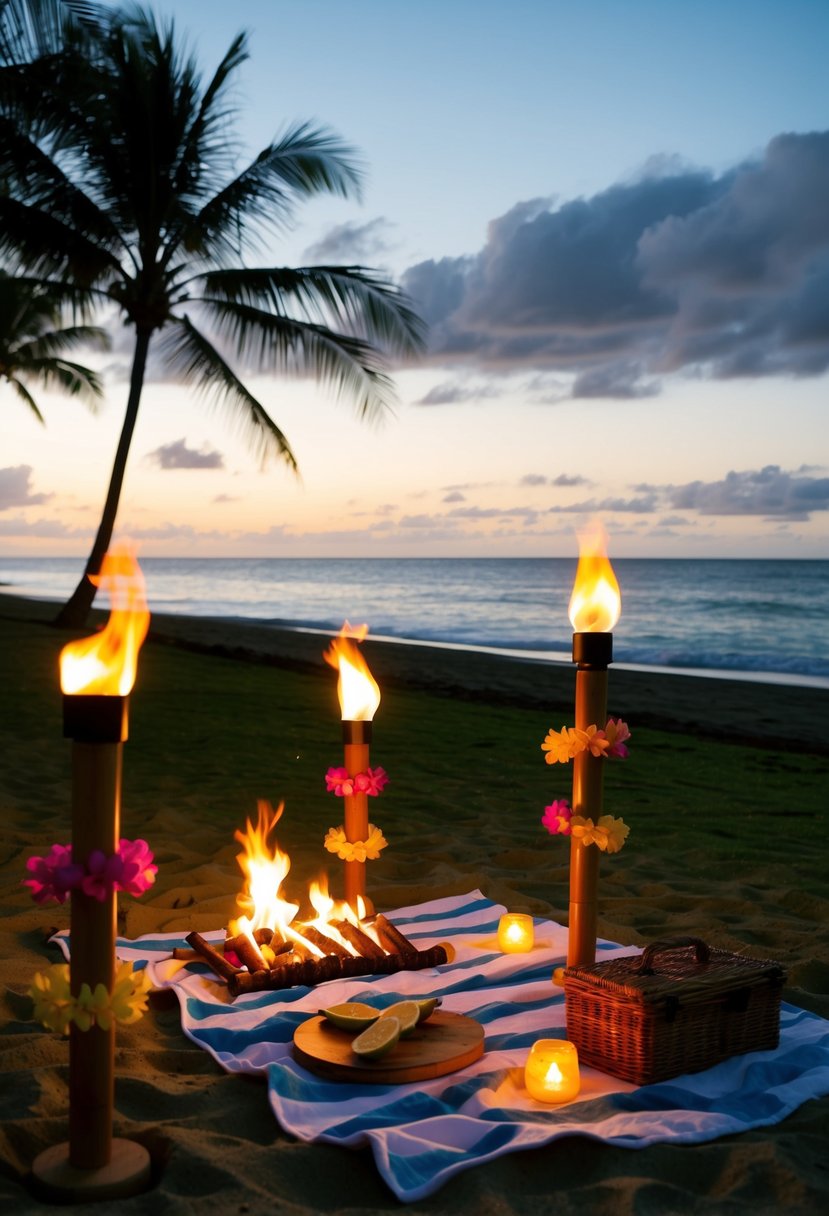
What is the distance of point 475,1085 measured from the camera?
271 centimetres

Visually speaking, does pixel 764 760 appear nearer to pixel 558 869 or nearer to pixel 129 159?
pixel 558 869

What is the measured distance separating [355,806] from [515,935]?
2.50 feet

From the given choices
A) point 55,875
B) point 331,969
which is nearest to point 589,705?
point 331,969

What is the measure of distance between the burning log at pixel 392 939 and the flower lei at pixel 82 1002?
1.59 meters

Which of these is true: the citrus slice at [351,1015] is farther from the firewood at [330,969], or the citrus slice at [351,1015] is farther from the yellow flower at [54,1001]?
the yellow flower at [54,1001]

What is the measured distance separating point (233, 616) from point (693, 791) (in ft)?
92.2

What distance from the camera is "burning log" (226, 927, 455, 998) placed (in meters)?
3.39

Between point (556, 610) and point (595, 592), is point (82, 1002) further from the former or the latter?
point (556, 610)

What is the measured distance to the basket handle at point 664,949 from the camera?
2.85 meters

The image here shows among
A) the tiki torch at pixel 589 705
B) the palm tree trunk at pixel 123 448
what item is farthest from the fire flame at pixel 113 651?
the palm tree trunk at pixel 123 448

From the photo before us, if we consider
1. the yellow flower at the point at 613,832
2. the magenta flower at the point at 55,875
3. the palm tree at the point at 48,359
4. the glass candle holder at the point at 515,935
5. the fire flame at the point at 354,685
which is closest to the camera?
the magenta flower at the point at 55,875

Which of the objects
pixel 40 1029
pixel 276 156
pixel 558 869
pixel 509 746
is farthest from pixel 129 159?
pixel 40 1029

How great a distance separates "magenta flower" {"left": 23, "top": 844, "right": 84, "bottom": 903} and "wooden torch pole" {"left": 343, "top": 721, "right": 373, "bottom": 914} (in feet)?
5.59

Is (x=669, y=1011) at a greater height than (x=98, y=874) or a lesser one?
lesser
